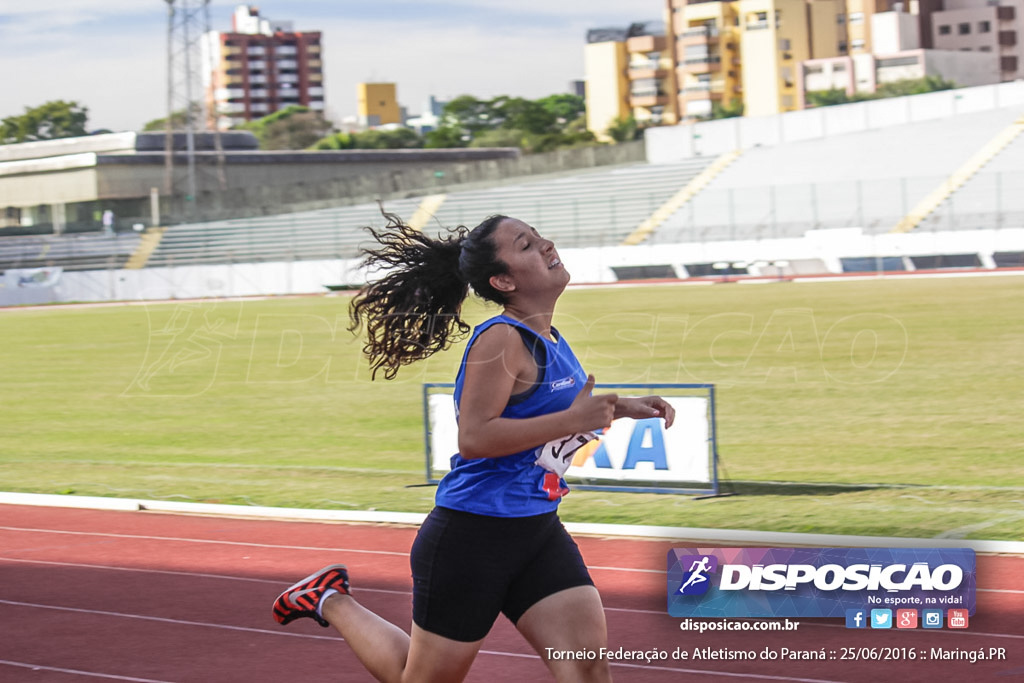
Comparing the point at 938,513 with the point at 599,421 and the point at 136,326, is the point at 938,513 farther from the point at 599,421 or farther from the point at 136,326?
the point at 136,326

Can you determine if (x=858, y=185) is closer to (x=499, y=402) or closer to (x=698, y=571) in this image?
(x=698, y=571)

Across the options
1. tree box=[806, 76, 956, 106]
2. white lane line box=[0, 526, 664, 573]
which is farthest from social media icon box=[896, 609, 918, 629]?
tree box=[806, 76, 956, 106]

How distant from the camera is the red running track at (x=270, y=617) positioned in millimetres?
5453

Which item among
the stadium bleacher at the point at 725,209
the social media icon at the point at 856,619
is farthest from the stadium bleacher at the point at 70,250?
the social media icon at the point at 856,619

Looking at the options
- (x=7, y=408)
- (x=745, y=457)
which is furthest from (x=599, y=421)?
(x=7, y=408)

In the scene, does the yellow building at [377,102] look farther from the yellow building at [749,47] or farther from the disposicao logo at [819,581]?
the disposicao logo at [819,581]

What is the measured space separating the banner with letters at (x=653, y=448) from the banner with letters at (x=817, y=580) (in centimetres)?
354

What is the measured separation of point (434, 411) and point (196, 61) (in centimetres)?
6166

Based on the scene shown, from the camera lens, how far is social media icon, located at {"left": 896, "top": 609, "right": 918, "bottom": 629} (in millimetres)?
5459

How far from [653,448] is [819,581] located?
4128mm

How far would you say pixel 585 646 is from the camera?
362cm

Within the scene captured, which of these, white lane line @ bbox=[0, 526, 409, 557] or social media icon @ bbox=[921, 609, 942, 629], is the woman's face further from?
white lane line @ bbox=[0, 526, 409, 557]

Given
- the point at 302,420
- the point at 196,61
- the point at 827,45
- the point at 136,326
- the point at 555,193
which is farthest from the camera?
the point at 827,45

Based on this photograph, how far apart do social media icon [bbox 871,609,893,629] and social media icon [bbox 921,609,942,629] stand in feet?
0.50
